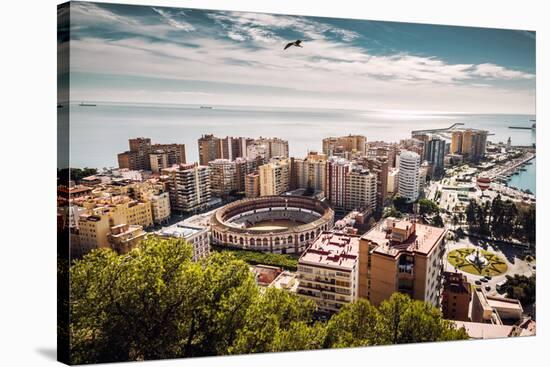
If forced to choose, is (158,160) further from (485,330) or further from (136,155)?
(485,330)

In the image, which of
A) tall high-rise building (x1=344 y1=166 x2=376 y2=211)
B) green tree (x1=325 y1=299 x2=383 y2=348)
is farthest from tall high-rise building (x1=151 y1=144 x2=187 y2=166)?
green tree (x1=325 y1=299 x2=383 y2=348)

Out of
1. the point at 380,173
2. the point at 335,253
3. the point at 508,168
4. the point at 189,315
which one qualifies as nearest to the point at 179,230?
the point at 335,253

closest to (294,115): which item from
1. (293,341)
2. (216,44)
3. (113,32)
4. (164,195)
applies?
(216,44)

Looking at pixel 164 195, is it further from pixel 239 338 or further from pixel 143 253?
pixel 239 338

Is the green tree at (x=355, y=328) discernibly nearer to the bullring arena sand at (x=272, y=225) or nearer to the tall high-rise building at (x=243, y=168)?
the tall high-rise building at (x=243, y=168)

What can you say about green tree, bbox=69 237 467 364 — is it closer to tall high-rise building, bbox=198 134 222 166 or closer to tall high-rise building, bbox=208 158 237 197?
tall high-rise building, bbox=198 134 222 166
